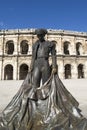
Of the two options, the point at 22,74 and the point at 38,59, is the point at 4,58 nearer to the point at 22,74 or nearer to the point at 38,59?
the point at 22,74

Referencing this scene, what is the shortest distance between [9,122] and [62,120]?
110 cm

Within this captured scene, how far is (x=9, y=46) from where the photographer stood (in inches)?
1435

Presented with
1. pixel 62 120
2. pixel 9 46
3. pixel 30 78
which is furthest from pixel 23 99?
pixel 9 46

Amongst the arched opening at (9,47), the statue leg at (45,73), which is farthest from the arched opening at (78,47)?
the statue leg at (45,73)

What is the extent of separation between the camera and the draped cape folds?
5152mm

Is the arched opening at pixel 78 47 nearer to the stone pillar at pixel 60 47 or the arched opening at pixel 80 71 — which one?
the arched opening at pixel 80 71

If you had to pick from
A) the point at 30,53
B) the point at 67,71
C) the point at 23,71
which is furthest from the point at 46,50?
the point at 67,71

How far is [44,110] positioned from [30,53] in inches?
1144

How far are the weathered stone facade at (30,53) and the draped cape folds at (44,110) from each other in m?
27.7

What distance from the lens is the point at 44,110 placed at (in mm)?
5422

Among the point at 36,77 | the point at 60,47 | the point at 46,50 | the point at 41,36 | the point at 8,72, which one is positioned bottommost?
the point at 36,77

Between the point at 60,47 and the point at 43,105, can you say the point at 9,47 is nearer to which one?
the point at 60,47

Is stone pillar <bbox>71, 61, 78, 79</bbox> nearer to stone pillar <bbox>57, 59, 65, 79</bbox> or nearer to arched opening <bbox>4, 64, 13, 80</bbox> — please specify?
stone pillar <bbox>57, 59, 65, 79</bbox>

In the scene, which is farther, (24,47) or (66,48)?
(66,48)
